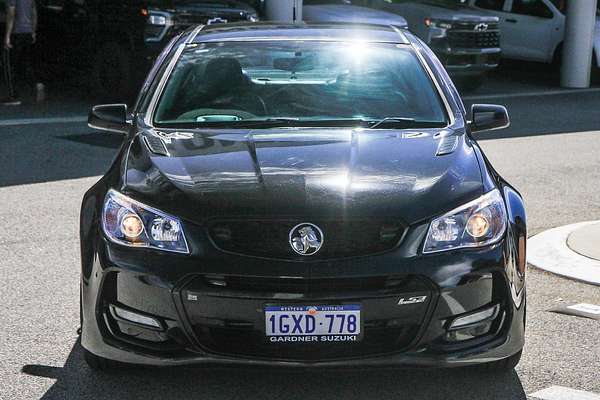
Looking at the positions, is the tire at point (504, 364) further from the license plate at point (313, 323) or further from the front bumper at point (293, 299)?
the license plate at point (313, 323)

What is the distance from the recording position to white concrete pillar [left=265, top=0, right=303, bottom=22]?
17.8 meters

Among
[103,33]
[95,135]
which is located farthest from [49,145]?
[103,33]

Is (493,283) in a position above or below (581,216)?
above

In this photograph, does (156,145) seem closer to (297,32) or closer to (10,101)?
(297,32)

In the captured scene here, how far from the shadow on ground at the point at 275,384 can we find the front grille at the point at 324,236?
1.81 feet

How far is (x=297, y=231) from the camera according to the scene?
4.77m

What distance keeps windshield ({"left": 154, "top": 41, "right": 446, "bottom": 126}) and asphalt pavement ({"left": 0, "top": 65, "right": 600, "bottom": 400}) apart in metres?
1.24

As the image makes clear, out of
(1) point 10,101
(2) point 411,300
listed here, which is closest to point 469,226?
(2) point 411,300

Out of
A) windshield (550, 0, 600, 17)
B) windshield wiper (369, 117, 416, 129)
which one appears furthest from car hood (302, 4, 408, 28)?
windshield wiper (369, 117, 416, 129)

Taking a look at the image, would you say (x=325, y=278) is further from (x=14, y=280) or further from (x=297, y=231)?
(x=14, y=280)

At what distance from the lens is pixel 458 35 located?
60.1ft

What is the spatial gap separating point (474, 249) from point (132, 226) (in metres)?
1.37

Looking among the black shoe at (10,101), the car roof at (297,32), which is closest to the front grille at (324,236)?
the car roof at (297,32)

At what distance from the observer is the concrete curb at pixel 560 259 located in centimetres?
739
